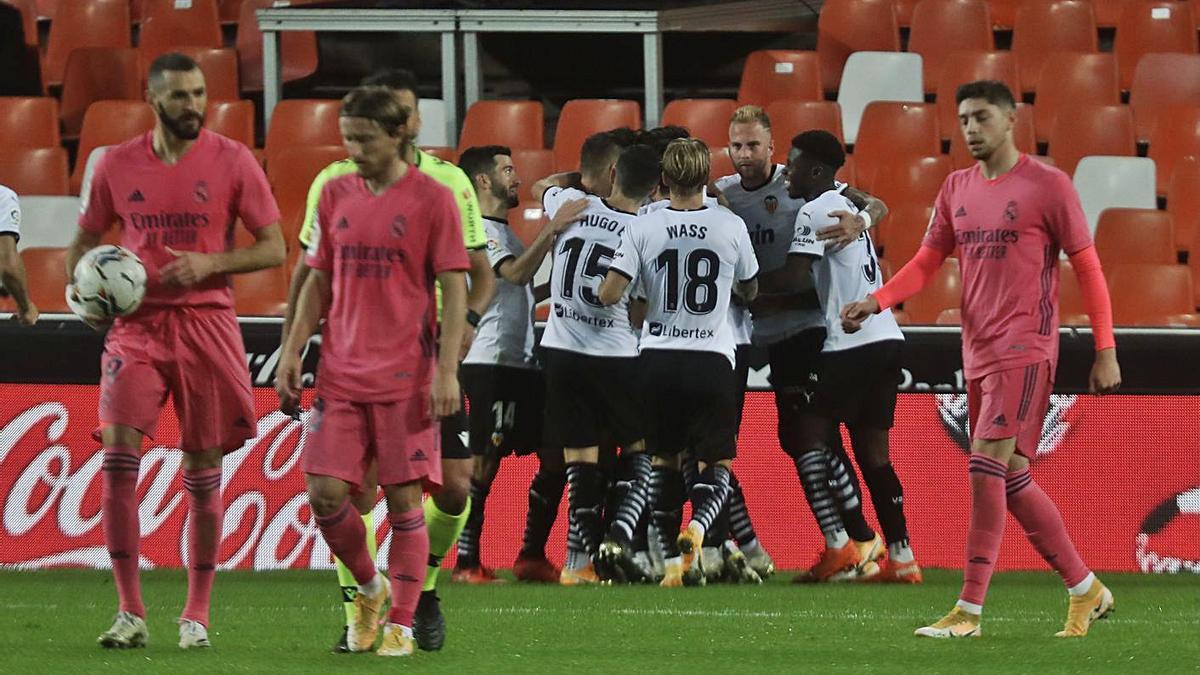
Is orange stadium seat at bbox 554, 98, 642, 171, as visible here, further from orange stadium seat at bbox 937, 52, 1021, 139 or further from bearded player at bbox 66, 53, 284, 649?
bearded player at bbox 66, 53, 284, 649

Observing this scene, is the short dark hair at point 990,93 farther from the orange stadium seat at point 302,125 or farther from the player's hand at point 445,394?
the orange stadium seat at point 302,125

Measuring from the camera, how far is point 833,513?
9508 mm

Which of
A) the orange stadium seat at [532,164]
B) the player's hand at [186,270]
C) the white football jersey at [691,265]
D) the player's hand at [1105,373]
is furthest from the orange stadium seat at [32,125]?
the player's hand at [1105,373]

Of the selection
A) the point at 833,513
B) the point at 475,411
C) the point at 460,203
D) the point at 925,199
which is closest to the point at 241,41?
the point at 925,199

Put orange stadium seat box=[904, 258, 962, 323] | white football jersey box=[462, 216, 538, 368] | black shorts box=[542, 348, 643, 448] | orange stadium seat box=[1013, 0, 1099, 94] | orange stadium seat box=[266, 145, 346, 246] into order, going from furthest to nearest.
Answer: orange stadium seat box=[1013, 0, 1099, 94]
orange stadium seat box=[266, 145, 346, 246]
orange stadium seat box=[904, 258, 962, 323]
white football jersey box=[462, 216, 538, 368]
black shorts box=[542, 348, 643, 448]

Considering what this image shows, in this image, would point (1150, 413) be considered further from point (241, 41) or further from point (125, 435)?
point (241, 41)

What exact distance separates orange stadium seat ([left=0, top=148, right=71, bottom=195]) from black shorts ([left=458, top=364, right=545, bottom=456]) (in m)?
5.01

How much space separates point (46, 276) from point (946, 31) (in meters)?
6.66

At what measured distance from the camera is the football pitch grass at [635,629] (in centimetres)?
620

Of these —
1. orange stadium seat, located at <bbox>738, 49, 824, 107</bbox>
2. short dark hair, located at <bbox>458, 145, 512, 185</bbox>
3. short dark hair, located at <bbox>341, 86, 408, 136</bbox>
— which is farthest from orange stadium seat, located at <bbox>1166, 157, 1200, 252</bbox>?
short dark hair, located at <bbox>341, 86, 408, 136</bbox>

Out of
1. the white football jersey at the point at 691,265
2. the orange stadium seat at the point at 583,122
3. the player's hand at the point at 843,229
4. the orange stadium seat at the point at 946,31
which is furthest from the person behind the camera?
the orange stadium seat at the point at 946,31

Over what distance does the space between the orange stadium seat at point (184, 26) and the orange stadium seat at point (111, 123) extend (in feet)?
4.26

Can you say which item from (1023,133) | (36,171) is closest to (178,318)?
(36,171)

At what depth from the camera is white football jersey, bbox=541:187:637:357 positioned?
9.38 meters
